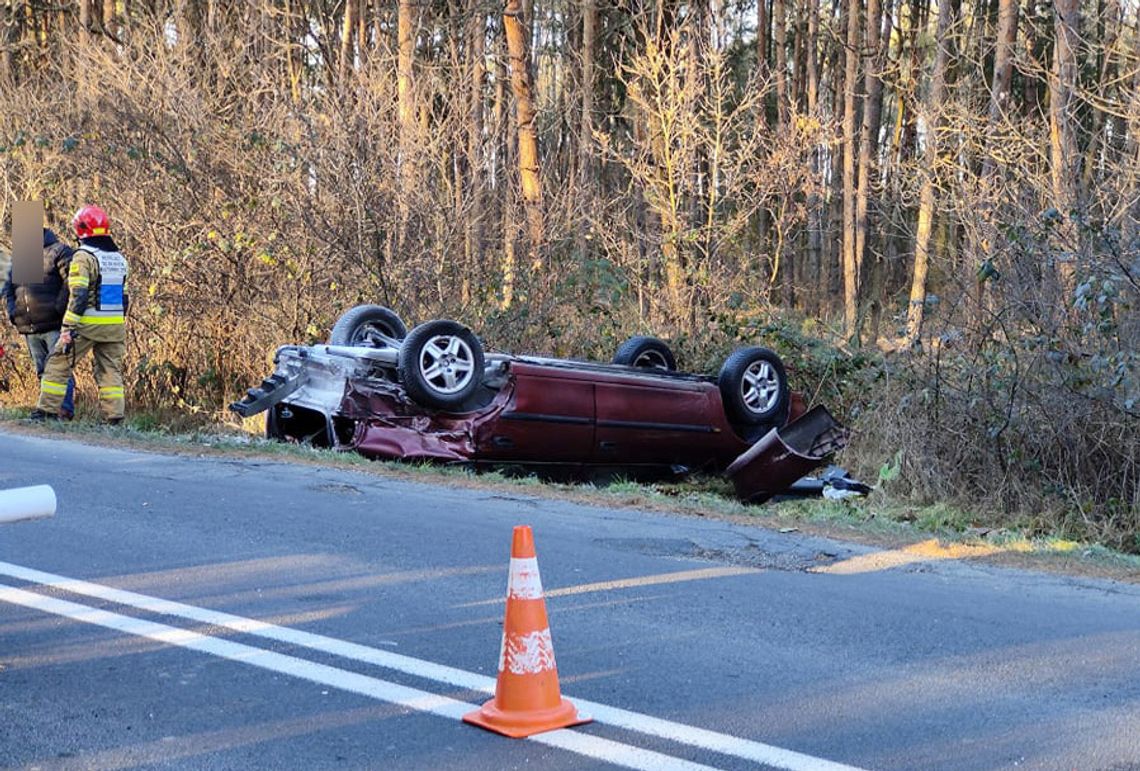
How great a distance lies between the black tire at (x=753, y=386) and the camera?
12.4m

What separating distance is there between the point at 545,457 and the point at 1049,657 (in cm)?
613

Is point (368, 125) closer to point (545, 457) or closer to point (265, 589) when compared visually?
point (545, 457)

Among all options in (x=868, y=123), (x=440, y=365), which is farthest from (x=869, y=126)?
(x=440, y=365)

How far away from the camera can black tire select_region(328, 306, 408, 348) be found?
12.0 metres

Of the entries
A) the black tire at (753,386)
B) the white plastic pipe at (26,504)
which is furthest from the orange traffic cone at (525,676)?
the black tire at (753,386)

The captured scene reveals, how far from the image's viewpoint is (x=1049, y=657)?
5.64 metres

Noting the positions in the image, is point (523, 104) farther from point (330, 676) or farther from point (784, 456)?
point (330, 676)

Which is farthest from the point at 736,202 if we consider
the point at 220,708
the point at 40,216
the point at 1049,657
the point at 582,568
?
the point at 220,708

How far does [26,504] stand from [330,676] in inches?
50.4

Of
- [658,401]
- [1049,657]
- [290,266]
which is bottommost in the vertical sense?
[1049,657]

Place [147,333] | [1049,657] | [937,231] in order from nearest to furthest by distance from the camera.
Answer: [1049,657] < [147,333] < [937,231]

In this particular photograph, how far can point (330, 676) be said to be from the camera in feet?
16.9

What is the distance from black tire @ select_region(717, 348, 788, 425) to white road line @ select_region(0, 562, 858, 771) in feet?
23.0

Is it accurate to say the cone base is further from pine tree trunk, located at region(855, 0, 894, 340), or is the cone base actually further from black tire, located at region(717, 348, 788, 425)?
pine tree trunk, located at region(855, 0, 894, 340)
